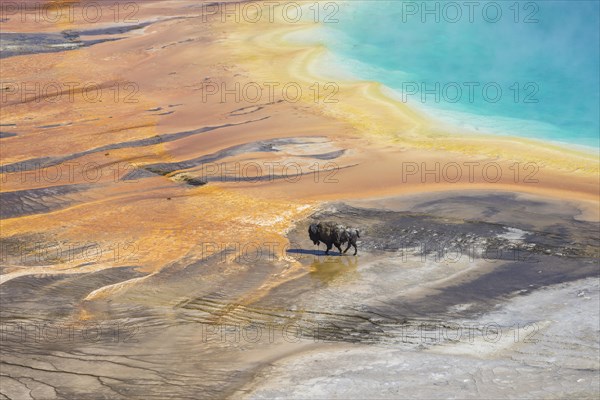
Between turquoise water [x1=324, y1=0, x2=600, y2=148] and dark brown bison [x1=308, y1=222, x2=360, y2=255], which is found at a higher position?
turquoise water [x1=324, y1=0, x2=600, y2=148]

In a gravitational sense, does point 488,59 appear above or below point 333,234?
above

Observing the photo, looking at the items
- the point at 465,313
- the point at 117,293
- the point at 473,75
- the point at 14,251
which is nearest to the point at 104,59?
the point at 473,75

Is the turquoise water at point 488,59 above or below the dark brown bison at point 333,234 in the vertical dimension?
above

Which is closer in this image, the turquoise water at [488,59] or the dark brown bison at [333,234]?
the dark brown bison at [333,234]

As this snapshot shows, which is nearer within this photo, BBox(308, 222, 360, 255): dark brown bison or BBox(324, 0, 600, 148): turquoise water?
BBox(308, 222, 360, 255): dark brown bison
